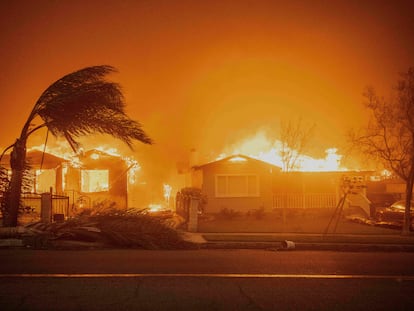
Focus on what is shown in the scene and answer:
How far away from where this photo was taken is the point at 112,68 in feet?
44.0

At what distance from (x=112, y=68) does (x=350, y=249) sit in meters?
8.90

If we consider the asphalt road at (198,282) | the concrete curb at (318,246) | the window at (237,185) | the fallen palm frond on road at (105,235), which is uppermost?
the window at (237,185)

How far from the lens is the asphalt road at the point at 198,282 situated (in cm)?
592

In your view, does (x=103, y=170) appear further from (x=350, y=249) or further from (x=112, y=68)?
(x=350, y=249)

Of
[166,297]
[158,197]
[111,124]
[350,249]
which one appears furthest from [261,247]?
[158,197]

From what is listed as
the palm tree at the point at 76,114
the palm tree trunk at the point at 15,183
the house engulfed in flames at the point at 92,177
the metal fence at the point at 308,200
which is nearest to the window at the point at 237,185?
the metal fence at the point at 308,200

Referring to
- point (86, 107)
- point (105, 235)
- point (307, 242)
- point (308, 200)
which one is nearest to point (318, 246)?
point (307, 242)

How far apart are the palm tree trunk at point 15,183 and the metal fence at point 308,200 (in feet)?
51.4

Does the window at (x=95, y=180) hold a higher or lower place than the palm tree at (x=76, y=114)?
lower

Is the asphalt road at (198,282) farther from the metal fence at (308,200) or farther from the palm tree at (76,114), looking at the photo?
the metal fence at (308,200)

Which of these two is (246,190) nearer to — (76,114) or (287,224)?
(287,224)

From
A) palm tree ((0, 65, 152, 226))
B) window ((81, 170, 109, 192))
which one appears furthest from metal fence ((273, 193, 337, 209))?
palm tree ((0, 65, 152, 226))

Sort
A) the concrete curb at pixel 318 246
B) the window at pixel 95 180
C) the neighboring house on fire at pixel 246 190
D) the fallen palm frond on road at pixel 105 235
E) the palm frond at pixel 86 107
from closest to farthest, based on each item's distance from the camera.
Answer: the fallen palm frond on road at pixel 105 235 < the concrete curb at pixel 318 246 < the palm frond at pixel 86 107 < the neighboring house on fire at pixel 246 190 < the window at pixel 95 180

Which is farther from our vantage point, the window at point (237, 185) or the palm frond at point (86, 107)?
the window at point (237, 185)
